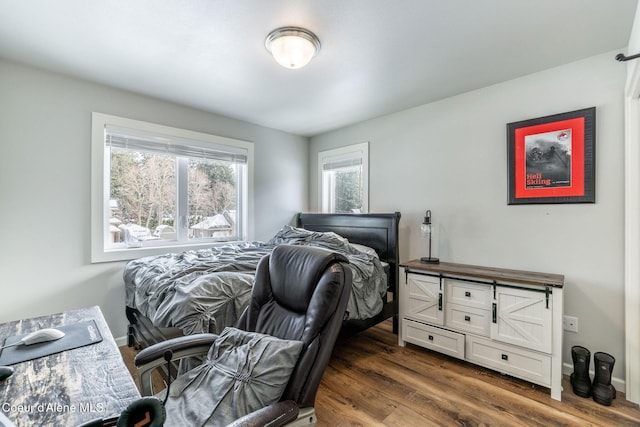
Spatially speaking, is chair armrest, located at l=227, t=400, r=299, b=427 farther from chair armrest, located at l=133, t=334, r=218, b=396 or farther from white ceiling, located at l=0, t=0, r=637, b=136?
white ceiling, located at l=0, t=0, r=637, b=136

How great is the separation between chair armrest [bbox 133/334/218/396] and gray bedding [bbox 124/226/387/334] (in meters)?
0.40

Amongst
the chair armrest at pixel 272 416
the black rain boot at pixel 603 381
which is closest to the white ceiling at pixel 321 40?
the chair armrest at pixel 272 416

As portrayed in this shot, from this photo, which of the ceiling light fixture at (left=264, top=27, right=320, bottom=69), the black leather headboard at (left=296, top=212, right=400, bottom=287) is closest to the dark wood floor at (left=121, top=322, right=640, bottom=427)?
the black leather headboard at (left=296, top=212, right=400, bottom=287)

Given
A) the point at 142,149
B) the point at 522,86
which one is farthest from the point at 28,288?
the point at 522,86

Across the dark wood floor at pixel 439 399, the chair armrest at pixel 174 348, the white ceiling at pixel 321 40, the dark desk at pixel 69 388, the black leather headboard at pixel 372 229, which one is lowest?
the dark wood floor at pixel 439 399

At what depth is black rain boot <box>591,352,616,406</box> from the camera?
6.45 feet

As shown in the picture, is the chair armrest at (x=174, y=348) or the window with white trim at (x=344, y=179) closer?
the chair armrest at (x=174, y=348)

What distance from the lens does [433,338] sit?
104 inches

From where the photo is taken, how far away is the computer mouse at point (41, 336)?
3.82 feet

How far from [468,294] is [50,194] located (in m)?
3.66

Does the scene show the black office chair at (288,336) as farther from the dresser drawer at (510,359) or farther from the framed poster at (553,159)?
the framed poster at (553,159)

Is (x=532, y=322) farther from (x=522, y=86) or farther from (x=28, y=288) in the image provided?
(x=28, y=288)

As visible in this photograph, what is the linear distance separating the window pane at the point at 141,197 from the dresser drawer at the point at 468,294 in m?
2.93

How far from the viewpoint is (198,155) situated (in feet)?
11.4
